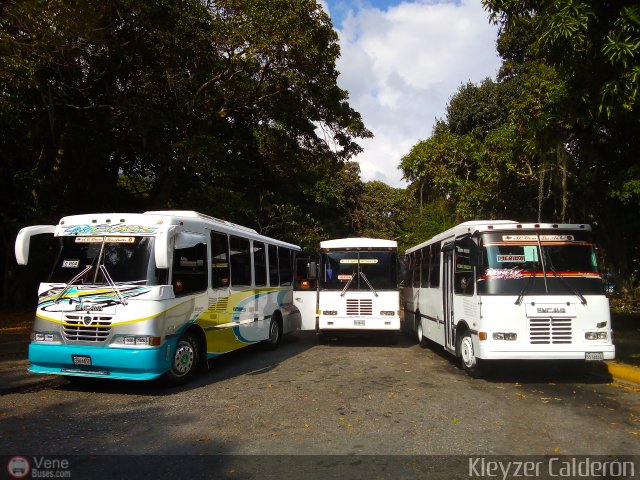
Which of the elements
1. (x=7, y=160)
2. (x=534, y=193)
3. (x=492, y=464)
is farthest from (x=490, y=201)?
(x=7, y=160)

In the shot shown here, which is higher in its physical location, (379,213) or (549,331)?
(379,213)

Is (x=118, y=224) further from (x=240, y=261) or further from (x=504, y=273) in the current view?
(x=504, y=273)

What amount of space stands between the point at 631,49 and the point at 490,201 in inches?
463

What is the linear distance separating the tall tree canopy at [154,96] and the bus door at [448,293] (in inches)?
306

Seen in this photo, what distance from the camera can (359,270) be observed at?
13.2 metres

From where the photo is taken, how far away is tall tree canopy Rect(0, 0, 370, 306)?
42.1ft

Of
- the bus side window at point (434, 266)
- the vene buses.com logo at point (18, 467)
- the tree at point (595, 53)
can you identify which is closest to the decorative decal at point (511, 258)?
the tree at point (595, 53)

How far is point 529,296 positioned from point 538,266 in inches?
23.8

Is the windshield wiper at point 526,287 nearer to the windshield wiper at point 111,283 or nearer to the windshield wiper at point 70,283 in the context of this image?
the windshield wiper at point 111,283

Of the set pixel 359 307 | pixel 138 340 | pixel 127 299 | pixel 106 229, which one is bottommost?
pixel 138 340

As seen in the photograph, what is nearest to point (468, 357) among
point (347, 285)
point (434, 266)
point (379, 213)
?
point (434, 266)

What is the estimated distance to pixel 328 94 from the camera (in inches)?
706

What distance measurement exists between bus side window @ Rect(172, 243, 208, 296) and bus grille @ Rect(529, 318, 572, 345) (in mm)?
5553

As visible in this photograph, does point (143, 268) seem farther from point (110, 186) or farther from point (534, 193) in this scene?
point (534, 193)
